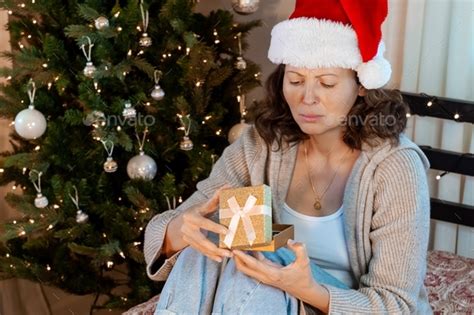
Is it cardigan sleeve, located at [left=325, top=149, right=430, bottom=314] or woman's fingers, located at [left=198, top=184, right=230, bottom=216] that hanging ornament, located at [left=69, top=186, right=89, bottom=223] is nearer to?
woman's fingers, located at [left=198, top=184, right=230, bottom=216]

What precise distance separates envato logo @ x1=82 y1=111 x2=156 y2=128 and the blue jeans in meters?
0.64

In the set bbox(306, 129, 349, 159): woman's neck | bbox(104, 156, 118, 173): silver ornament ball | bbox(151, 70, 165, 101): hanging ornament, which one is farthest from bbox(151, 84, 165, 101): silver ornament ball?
bbox(306, 129, 349, 159): woman's neck

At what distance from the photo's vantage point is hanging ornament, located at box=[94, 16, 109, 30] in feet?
5.76

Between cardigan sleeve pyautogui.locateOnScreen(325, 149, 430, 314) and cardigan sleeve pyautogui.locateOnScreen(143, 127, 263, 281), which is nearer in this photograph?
cardigan sleeve pyautogui.locateOnScreen(325, 149, 430, 314)

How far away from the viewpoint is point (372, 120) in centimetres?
137

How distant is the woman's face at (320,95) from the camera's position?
4.35 ft

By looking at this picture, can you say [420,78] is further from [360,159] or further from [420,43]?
[360,159]

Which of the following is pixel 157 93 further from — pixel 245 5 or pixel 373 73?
pixel 373 73

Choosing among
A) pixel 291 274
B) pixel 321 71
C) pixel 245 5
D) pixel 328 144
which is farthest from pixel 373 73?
pixel 245 5

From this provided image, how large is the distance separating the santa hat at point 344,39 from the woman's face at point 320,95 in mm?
22

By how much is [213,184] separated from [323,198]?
0.26 meters

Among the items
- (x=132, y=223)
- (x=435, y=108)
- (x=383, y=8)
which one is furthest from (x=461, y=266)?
(x=132, y=223)

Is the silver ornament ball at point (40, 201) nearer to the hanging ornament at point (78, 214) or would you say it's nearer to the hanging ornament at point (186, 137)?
the hanging ornament at point (78, 214)

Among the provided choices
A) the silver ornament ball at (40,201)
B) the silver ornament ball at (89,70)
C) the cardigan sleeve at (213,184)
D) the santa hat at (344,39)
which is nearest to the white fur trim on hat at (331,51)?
the santa hat at (344,39)
